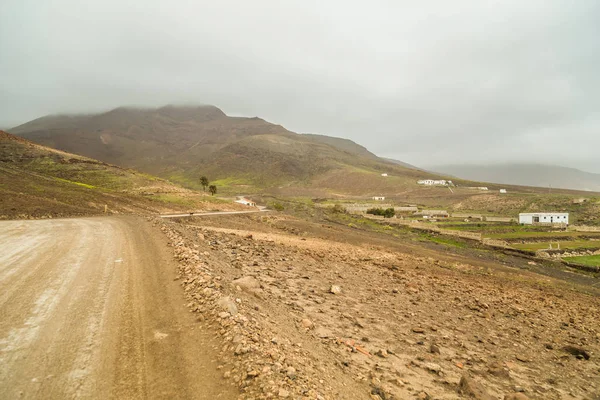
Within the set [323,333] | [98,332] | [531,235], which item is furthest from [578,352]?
[531,235]

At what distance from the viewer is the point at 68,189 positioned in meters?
39.8

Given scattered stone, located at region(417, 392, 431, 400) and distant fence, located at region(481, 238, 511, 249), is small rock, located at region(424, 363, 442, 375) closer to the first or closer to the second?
scattered stone, located at region(417, 392, 431, 400)

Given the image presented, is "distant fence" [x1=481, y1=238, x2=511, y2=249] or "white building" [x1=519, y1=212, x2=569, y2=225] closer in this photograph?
"distant fence" [x1=481, y1=238, x2=511, y2=249]

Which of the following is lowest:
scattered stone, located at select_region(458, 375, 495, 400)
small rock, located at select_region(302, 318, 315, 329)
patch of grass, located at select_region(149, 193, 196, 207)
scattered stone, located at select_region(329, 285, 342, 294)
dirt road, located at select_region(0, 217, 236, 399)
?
scattered stone, located at select_region(458, 375, 495, 400)

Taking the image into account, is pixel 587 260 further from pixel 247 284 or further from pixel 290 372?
pixel 290 372

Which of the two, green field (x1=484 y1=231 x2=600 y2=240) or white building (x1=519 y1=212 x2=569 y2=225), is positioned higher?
white building (x1=519 y1=212 x2=569 y2=225)

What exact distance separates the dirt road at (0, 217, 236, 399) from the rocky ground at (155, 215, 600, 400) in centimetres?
56

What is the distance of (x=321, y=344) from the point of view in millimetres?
7477

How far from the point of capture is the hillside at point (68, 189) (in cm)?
2671

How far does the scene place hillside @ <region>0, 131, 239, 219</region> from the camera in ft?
87.6

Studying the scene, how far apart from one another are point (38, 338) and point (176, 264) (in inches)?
193

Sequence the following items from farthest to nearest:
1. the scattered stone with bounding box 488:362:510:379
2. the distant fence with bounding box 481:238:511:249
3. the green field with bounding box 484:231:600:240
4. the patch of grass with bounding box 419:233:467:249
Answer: the green field with bounding box 484:231:600:240 < the patch of grass with bounding box 419:233:467:249 < the distant fence with bounding box 481:238:511:249 < the scattered stone with bounding box 488:362:510:379

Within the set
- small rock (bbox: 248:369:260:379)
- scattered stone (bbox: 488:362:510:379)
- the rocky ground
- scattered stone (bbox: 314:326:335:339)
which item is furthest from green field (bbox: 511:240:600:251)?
small rock (bbox: 248:369:260:379)

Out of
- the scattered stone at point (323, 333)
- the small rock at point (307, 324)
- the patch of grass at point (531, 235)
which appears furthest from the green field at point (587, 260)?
the small rock at point (307, 324)
